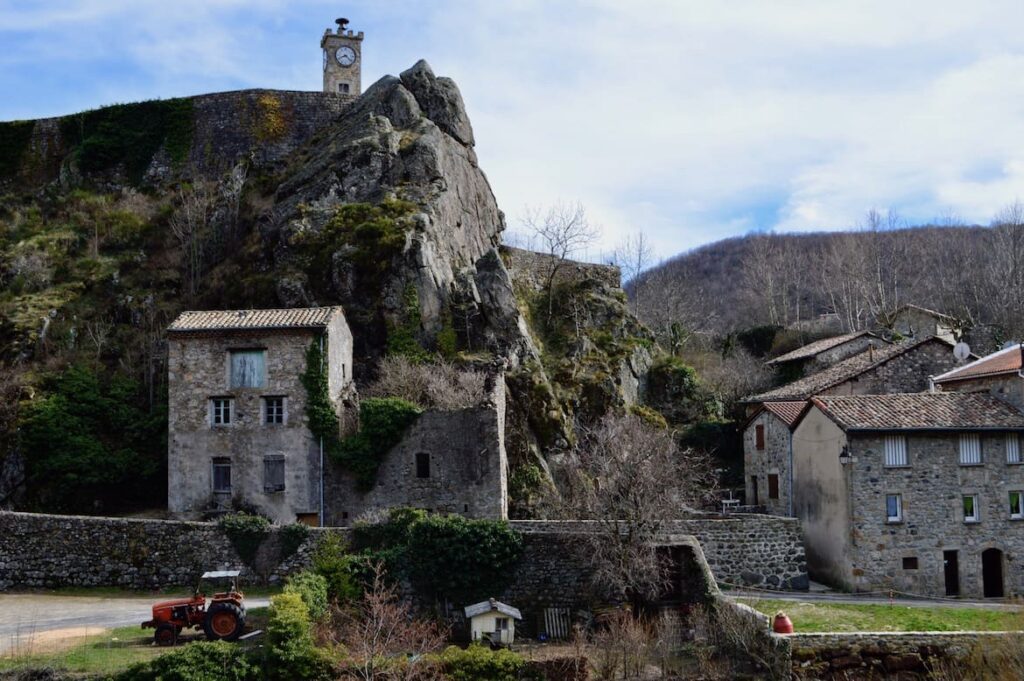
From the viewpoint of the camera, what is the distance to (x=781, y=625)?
68.5ft

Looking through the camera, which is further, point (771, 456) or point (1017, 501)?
point (771, 456)

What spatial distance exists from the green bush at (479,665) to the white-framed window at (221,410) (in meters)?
15.7

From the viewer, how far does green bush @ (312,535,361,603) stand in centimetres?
2494

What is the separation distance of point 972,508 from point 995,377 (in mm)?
5122

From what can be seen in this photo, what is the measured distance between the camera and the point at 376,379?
37.8 m

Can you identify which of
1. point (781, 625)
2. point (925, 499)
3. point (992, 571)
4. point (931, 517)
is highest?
point (925, 499)

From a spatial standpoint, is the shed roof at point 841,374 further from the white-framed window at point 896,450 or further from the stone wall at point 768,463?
the white-framed window at point 896,450

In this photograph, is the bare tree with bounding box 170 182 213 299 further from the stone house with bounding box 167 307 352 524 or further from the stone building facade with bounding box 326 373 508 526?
the stone building facade with bounding box 326 373 508 526

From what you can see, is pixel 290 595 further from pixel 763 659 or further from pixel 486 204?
pixel 486 204

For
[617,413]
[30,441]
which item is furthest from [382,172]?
[30,441]

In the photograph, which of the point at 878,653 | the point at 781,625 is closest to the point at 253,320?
the point at 781,625

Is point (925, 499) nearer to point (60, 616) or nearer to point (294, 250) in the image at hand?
point (60, 616)

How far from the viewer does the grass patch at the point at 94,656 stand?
63.1 feet

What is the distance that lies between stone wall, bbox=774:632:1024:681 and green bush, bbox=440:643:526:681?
20.2 ft
